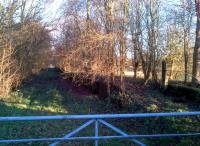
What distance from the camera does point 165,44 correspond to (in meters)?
26.8

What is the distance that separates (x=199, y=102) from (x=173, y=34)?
35.6ft

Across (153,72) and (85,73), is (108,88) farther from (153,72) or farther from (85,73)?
(153,72)

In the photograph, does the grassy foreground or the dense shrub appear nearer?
the grassy foreground

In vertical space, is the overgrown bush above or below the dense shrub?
A: below

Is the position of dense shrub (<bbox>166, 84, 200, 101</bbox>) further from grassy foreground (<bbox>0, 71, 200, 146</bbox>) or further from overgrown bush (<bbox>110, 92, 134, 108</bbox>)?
overgrown bush (<bbox>110, 92, 134, 108</bbox>)

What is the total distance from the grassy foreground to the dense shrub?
34.4 inches

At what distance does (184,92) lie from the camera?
792 inches

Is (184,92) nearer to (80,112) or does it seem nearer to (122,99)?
(122,99)

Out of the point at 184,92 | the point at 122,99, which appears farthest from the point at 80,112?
the point at 184,92

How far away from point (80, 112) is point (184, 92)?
5593 mm

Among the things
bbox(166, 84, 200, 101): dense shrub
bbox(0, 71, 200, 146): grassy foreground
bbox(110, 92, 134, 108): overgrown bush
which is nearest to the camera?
bbox(0, 71, 200, 146): grassy foreground

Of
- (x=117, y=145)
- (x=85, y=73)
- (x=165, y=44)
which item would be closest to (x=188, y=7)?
(x=165, y=44)

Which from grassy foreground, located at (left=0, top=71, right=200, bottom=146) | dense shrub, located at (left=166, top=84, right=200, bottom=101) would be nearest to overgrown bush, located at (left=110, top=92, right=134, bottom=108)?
grassy foreground, located at (left=0, top=71, right=200, bottom=146)

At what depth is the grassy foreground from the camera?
40.9 ft
